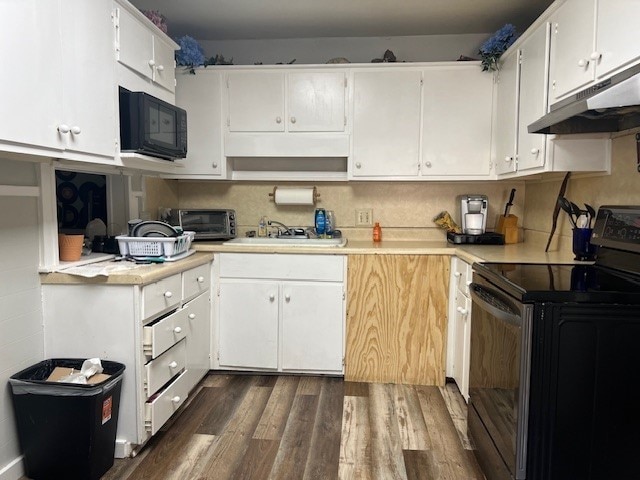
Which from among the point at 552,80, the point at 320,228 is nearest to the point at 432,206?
the point at 320,228

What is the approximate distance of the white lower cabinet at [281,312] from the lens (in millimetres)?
2764

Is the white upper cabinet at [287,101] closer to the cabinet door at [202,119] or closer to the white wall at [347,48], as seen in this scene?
the cabinet door at [202,119]

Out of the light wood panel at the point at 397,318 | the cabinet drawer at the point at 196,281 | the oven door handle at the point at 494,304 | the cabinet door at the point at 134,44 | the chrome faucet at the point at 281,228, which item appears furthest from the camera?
the chrome faucet at the point at 281,228

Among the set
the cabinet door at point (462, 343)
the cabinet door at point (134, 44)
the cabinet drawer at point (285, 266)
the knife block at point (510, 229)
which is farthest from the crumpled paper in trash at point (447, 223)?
the cabinet door at point (134, 44)

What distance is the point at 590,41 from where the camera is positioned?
1.76 m

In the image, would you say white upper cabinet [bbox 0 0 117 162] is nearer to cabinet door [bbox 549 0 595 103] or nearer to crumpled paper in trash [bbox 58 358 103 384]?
crumpled paper in trash [bbox 58 358 103 384]

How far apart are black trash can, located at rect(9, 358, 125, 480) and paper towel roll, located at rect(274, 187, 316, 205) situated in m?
1.76

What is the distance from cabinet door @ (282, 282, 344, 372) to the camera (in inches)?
109

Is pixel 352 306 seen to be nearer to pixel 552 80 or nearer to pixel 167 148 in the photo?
pixel 167 148

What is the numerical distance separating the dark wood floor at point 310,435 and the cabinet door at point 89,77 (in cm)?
140

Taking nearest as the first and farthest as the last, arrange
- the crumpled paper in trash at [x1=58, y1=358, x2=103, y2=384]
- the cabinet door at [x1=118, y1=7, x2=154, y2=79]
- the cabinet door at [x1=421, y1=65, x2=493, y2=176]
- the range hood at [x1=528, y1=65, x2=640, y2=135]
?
the range hood at [x1=528, y1=65, x2=640, y2=135] → the crumpled paper in trash at [x1=58, y1=358, x2=103, y2=384] → the cabinet door at [x1=118, y1=7, x2=154, y2=79] → the cabinet door at [x1=421, y1=65, x2=493, y2=176]

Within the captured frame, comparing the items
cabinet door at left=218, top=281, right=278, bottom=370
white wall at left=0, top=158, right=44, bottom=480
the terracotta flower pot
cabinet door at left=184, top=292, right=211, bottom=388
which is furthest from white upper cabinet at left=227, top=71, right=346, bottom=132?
white wall at left=0, top=158, right=44, bottom=480

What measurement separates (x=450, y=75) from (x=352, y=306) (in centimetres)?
165

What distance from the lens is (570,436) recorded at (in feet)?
4.55
